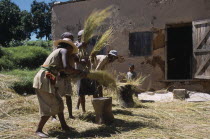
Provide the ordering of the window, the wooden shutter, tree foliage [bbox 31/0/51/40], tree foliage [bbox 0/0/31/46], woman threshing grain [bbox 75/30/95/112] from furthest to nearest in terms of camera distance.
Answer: tree foliage [bbox 31/0/51/40]
tree foliage [bbox 0/0/31/46]
the window
the wooden shutter
woman threshing grain [bbox 75/30/95/112]

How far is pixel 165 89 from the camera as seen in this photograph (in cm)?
750

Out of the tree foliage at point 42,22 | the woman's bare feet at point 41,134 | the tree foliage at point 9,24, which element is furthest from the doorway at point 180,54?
the tree foliage at point 42,22

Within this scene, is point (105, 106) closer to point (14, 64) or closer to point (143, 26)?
point (143, 26)

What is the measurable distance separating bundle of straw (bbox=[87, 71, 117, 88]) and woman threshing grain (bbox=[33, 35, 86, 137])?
11.0 inches

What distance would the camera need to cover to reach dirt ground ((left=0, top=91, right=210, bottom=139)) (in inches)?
137

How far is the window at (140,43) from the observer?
7.81 m

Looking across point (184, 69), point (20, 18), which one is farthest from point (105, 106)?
point (20, 18)

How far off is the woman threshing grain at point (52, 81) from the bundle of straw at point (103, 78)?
28 centimetres

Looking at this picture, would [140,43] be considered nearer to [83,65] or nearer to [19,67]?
[83,65]

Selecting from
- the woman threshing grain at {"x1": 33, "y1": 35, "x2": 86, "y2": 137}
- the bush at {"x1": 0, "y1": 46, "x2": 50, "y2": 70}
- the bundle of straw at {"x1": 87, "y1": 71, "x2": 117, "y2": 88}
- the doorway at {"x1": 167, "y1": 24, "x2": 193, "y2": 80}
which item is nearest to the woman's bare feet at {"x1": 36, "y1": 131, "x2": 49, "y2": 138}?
the woman threshing grain at {"x1": 33, "y1": 35, "x2": 86, "y2": 137}

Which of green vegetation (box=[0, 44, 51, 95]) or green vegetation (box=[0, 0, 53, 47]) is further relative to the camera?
green vegetation (box=[0, 0, 53, 47])

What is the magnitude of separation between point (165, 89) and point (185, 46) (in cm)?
326

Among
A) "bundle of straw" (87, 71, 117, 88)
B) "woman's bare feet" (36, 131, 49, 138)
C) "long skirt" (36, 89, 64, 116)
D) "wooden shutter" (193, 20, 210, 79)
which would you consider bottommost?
"woman's bare feet" (36, 131, 49, 138)

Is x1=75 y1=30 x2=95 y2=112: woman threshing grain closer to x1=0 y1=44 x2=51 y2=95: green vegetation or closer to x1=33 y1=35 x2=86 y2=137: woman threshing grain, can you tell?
x1=33 y1=35 x2=86 y2=137: woman threshing grain
